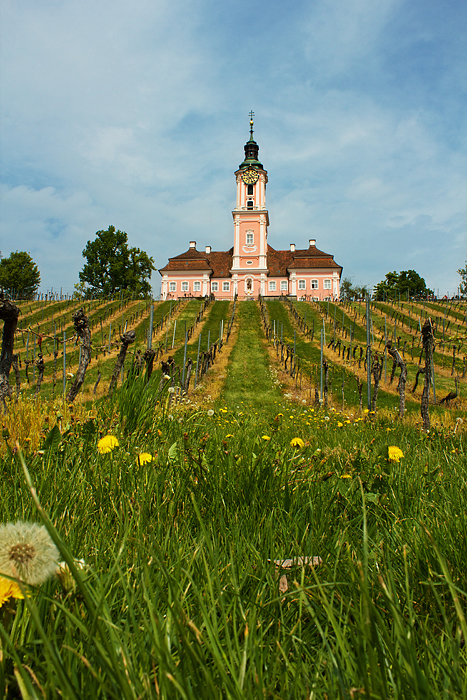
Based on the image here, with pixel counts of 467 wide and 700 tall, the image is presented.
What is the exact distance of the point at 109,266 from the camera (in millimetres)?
62875

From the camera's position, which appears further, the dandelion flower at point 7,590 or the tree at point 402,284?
the tree at point 402,284

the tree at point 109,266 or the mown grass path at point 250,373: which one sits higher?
the tree at point 109,266

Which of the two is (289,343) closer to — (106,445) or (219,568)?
(106,445)

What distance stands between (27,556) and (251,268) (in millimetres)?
62770

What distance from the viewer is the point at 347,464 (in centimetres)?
237

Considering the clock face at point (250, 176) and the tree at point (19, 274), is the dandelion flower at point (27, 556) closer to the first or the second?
the tree at point (19, 274)

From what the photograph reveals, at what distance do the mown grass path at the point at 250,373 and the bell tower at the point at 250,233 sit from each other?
3006cm

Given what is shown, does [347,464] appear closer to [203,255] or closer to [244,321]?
[244,321]

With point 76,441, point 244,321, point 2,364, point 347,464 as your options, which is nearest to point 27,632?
point 76,441

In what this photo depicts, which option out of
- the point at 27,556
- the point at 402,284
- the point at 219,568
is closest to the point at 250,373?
the point at 219,568

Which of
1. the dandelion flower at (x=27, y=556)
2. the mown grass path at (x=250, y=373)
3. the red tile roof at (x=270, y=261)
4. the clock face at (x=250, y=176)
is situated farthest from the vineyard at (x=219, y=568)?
the clock face at (x=250, y=176)

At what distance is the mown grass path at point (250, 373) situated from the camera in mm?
15141

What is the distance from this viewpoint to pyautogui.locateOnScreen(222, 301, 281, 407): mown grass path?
1514cm

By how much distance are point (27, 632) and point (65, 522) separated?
0.46 metres
